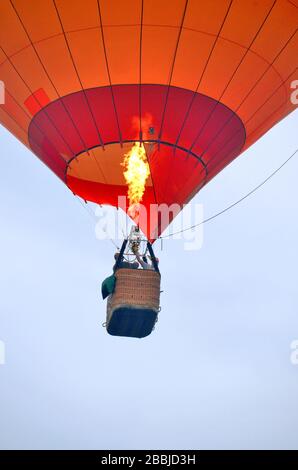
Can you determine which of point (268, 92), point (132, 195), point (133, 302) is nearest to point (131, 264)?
point (133, 302)

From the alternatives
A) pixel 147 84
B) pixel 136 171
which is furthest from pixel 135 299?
pixel 147 84

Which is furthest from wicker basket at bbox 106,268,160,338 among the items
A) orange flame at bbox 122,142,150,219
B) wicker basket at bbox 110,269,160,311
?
orange flame at bbox 122,142,150,219

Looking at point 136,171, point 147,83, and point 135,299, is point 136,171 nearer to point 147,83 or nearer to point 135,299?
point 147,83

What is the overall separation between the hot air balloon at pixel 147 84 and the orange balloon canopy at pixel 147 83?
11 mm

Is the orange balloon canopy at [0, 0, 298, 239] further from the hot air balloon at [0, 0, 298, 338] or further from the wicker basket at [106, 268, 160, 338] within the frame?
the wicker basket at [106, 268, 160, 338]

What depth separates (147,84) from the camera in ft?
23.7

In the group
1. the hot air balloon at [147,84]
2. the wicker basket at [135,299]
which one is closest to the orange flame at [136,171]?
the hot air balloon at [147,84]

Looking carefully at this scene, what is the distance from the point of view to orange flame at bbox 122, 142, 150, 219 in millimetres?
7613

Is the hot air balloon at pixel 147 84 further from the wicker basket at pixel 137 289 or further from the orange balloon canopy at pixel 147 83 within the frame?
the wicker basket at pixel 137 289

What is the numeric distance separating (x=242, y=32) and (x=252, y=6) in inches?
11.5

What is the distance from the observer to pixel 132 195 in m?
8.07

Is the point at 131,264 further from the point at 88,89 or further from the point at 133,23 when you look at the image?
the point at 133,23

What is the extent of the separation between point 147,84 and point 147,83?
0.01m

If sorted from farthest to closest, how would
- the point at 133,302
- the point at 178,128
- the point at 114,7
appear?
the point at 178,128
the point at 133,302
the point at 114,7
